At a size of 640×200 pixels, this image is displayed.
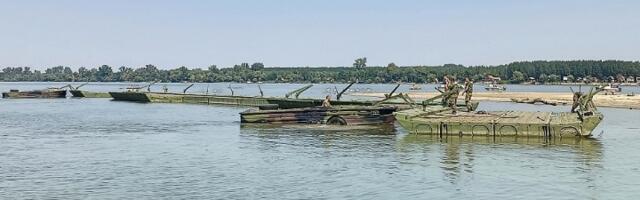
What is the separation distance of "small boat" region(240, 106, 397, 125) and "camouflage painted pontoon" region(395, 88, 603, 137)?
574 cm

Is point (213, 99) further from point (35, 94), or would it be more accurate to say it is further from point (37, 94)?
point (35, 94)

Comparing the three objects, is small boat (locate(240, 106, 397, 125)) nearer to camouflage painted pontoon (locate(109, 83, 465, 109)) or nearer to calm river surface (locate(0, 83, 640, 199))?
calm river surface (locate(0, 83, 640, 199))

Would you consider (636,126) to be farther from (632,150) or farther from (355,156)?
(355,156)

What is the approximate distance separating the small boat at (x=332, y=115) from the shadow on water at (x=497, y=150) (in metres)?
7.26

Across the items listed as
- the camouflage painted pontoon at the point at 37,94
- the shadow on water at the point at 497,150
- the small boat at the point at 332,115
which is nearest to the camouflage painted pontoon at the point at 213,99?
the camouflage painted pontoon at the point at 37,94

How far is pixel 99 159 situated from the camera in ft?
89.4

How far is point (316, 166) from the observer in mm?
24750

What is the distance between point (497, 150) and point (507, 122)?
16.1ft

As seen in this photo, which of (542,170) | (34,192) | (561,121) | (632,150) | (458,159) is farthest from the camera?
(561,121)

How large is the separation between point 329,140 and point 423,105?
23.4 feet

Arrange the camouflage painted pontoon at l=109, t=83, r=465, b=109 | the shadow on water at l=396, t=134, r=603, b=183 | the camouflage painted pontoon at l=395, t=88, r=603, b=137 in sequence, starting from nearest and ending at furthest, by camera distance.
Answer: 1. the shadow on water at l=396, t=134, r=603, b=183
2. the camouflage painted pontoon at l=395, t=88, r=603, b=137
3. the camouflage painted pontoon at l=109, t=83, r=465, b=109

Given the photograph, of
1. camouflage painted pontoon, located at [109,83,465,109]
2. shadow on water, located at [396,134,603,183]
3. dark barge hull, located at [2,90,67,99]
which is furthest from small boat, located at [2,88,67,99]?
shadow on water, located at [396,134,603,183]

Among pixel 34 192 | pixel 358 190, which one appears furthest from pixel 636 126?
pixel 34 192

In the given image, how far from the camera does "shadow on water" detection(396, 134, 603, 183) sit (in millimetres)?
24845
